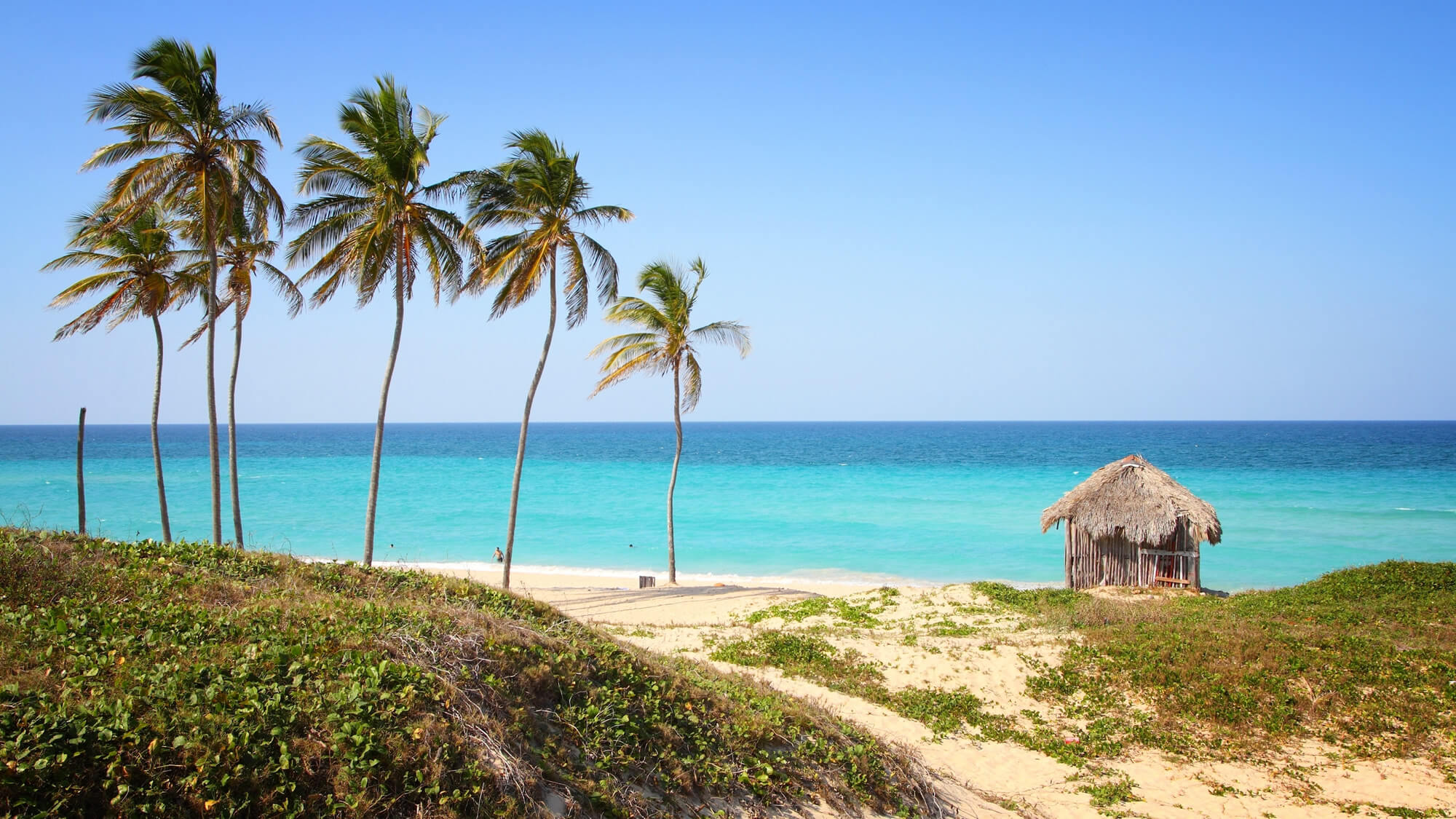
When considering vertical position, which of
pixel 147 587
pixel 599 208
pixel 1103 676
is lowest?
pixel 1103 676

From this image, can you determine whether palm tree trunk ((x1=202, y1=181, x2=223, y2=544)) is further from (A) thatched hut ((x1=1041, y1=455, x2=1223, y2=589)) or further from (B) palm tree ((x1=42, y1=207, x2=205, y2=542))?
(A) thatched hut ((x1=1041, y1=455, x2=1223, y2=589))

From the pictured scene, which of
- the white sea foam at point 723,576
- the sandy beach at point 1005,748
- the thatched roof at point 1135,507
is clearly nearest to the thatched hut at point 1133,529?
the thatched roof at point 1135,507

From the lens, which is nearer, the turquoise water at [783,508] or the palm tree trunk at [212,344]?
the palm tree trunk at [212,344]

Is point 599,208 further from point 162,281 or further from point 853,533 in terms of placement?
point 853,533

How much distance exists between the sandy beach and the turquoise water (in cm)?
909

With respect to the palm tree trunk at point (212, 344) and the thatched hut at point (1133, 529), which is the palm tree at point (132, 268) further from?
the thatched hut at point (1133, 529)

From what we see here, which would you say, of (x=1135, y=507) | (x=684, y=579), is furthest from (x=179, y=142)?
(x=1135, y=507)

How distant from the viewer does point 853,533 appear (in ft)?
104

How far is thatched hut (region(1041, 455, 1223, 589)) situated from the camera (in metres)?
17.5

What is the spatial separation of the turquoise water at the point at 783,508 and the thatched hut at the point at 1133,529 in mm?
5229

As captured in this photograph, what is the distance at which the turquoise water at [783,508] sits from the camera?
26.6 metres

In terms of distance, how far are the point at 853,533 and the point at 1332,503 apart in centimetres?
2425

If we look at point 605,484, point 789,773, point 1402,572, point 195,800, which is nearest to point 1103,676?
point 789,773

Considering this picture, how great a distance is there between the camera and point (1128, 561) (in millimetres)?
18156
